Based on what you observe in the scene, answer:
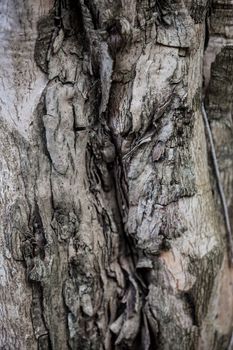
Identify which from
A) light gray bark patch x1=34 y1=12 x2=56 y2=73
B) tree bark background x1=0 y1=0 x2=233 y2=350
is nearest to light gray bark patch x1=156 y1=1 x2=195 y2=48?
tree bark background x1=0 y1=0 x2=233 y2=350

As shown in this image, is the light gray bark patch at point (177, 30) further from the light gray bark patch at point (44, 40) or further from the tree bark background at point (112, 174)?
the light gray bark patch at point (44, 40)

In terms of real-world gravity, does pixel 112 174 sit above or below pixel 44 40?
below

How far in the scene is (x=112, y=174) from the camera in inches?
51.2

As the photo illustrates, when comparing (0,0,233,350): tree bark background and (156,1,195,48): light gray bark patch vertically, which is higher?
(156,1,195,48): light gray bark patch

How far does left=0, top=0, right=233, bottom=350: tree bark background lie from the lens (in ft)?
3.78

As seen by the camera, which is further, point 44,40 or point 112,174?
point 112,174

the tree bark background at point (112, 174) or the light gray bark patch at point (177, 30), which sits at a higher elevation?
the light gray bark patch at point (177, 30)

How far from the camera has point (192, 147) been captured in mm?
1257

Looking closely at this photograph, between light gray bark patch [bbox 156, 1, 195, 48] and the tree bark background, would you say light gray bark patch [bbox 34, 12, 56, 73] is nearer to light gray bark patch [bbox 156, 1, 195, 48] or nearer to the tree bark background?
the tree bark background

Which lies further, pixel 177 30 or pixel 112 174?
pixel 112 174

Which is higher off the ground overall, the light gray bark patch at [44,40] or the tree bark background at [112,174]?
the light gray bark patch at [44,40]

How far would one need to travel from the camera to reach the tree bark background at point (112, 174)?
1.15 metres

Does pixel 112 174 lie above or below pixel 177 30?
below

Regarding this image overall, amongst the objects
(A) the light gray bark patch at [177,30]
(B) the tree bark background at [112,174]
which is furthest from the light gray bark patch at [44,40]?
(A) the light gray bark patch at [177,30]
